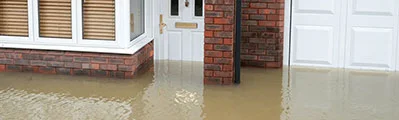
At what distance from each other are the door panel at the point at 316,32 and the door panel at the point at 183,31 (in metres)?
1.30

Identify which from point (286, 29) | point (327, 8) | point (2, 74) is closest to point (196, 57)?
point (286, 29)

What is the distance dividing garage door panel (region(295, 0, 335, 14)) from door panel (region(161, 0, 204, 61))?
4.37 ft

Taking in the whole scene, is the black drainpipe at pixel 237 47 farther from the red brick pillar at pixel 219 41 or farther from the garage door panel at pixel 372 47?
the garage door panel at pixel 372 47

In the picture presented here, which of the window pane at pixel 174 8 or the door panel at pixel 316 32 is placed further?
the window pane at pixel 174 8

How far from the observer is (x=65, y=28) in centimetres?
902

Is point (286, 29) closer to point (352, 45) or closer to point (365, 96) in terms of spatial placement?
point (352, 45)

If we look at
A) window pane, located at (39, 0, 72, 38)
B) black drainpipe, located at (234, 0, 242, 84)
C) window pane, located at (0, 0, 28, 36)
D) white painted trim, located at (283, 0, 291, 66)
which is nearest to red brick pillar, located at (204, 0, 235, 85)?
black drainpipe, located at (234, 0, 242, 84)

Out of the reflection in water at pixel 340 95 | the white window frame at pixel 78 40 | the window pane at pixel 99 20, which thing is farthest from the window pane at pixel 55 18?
the reflection in water at pixel 340 95

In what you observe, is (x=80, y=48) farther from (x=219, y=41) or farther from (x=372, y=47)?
(x=372, y=47)

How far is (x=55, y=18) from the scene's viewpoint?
9.04 metres

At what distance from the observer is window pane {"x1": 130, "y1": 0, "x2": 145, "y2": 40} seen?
916cm

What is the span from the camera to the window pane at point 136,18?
30.1 ft

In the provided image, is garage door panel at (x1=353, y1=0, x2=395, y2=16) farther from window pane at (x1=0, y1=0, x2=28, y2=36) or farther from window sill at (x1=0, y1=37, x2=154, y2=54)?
window pane at (x1=0, y1=0, x2=28, y2=36)

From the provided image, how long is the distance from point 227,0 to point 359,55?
7.43ft
